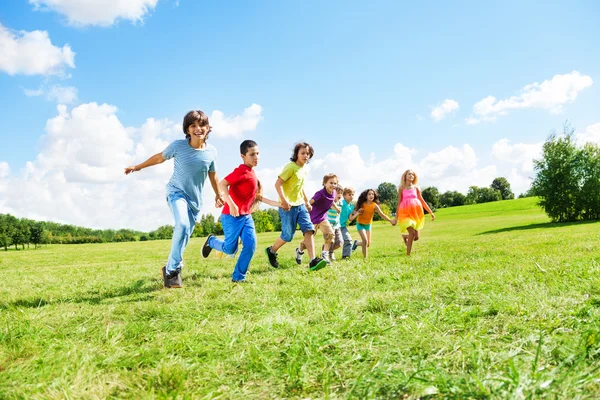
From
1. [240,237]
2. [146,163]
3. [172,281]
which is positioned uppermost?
[146,163]

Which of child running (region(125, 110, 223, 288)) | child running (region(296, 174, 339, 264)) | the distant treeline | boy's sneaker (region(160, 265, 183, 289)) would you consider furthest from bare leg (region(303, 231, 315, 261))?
the distant treeline

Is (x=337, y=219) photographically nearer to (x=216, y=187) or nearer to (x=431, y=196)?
(x=216, y=187)

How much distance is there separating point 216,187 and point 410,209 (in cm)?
534

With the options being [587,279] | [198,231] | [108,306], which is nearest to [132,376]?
[108,306]

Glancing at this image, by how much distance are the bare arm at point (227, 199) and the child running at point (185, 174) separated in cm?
30

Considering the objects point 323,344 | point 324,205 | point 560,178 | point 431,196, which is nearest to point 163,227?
point 431,196

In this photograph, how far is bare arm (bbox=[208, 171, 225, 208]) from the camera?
602cm

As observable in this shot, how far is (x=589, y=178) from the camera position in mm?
36375

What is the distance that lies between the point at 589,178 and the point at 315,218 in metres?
38.1

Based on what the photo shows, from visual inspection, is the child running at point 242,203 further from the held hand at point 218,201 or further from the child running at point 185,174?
the child running at point 185,174

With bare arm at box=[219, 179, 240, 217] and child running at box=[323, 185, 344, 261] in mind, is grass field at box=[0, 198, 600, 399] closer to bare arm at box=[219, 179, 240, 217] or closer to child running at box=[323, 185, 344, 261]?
bare arm at box=[219, 179, 240, 217]

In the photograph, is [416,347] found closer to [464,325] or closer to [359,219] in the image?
[464,325]

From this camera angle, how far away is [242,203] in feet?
20.6

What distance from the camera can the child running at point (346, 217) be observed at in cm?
1050
